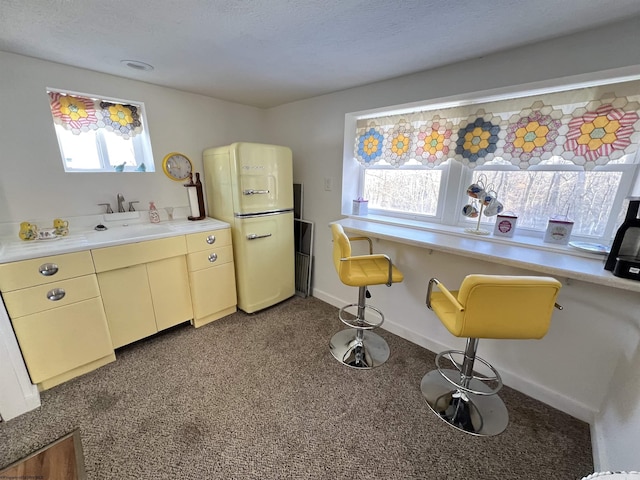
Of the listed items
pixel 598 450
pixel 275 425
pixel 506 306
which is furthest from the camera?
pixel 275 425

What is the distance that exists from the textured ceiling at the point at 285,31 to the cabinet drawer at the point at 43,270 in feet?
4.10

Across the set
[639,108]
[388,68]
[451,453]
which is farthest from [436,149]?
[451,453]

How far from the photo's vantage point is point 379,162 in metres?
2.31

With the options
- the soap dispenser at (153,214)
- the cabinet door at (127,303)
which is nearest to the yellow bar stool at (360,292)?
the cabinet door at (127,303)

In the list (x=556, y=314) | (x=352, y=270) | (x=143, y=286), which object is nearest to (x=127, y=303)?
(x=143, y=286)

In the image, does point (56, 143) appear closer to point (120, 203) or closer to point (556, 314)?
point (120, 203)

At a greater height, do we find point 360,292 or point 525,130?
point 525,130

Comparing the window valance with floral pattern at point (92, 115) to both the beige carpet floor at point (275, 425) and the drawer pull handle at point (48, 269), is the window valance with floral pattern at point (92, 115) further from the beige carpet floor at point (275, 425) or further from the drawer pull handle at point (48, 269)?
the beige carpet floor at point (275, 425)

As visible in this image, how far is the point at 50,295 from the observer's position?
1.59 m

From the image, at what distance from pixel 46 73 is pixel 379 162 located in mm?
2547

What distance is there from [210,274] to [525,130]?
2581 mm

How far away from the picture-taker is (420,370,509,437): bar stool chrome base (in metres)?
1.47

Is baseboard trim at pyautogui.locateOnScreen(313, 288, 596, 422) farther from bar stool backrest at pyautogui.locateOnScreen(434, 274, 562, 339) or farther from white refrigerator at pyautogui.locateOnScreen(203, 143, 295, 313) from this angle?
white refrigerator at pyautogui.locateOnScreen(203, 143, 295, 313)

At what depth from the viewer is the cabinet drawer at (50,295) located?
1.48 metres
